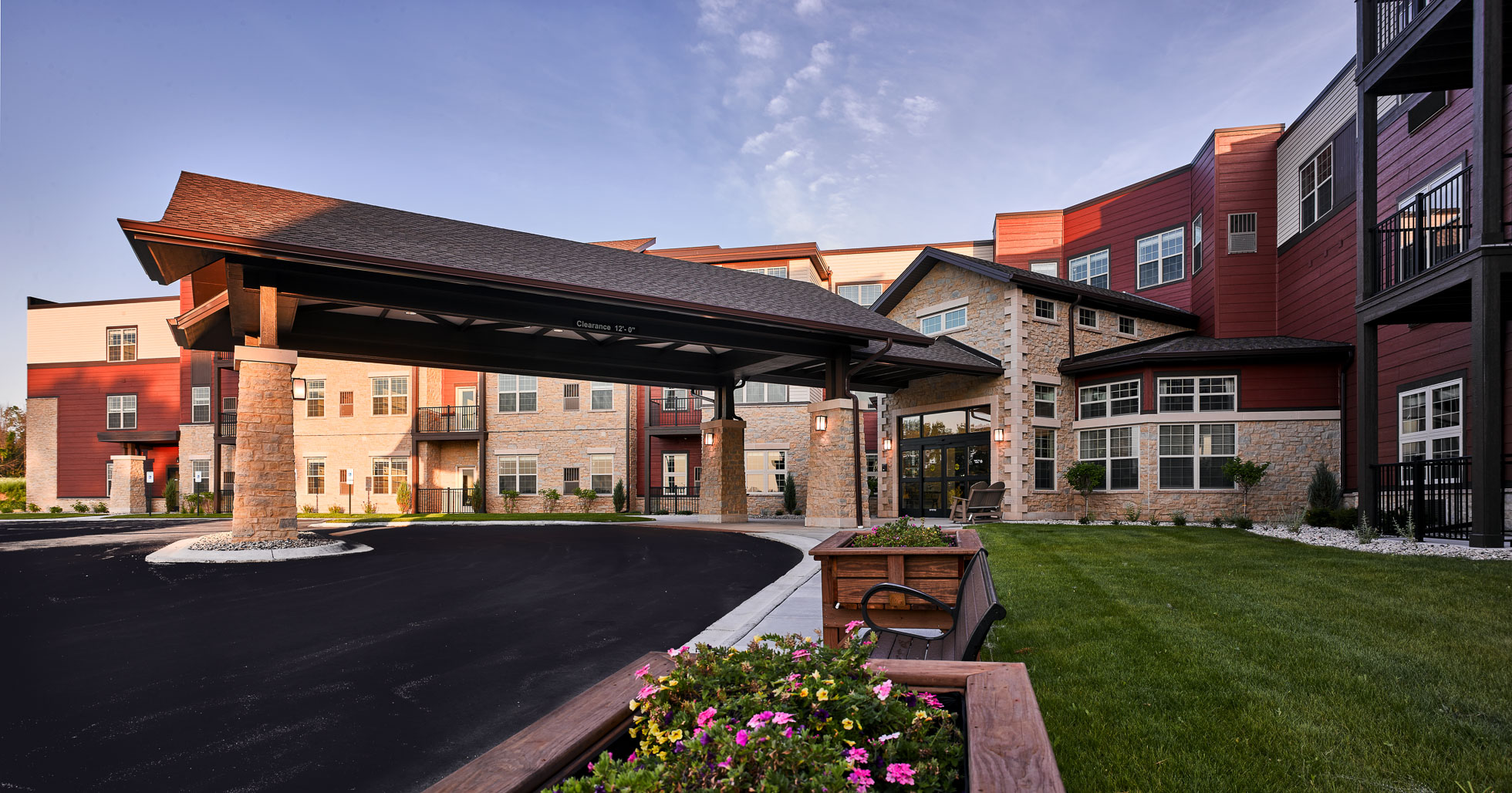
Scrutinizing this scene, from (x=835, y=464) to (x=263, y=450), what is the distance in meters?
11.2

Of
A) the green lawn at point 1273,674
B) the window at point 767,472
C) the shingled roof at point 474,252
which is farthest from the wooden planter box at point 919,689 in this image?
the window at point 767,472

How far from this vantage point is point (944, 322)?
2189 centimetres

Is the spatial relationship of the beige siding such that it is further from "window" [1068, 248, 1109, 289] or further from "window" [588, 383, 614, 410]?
"window" [1068, 248, 1109, 289]

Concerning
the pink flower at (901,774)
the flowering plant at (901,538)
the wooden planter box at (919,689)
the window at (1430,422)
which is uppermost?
the window at (1430,422)

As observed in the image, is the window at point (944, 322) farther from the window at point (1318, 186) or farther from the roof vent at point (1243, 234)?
the window at point (1318, 186)

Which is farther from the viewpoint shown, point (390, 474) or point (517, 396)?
point (390, 474)

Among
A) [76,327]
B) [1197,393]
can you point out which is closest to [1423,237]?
[1197,393]

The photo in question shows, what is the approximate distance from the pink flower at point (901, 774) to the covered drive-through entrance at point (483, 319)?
11.9m

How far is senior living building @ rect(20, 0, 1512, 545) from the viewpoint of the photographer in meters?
11.3

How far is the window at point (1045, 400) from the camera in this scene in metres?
19.2

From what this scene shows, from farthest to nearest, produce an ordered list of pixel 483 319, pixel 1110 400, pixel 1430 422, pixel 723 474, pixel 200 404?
pixel 200 404, pixel 723 474, pixel 1110 400, pixel 483 319, pixel 1430 422

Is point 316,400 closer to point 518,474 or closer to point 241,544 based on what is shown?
point 518,474

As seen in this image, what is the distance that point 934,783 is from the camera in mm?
1597

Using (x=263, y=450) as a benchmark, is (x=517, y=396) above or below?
above
